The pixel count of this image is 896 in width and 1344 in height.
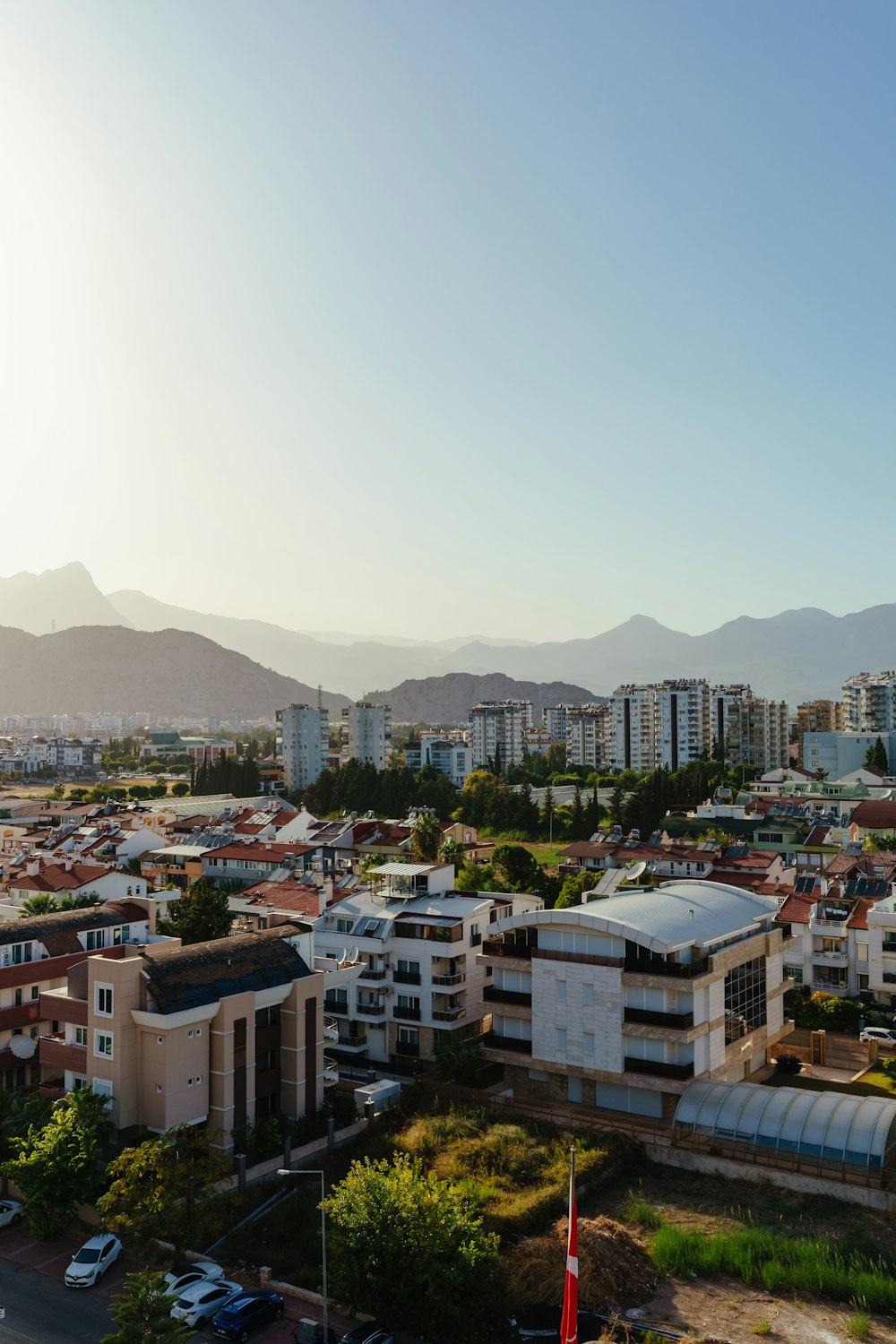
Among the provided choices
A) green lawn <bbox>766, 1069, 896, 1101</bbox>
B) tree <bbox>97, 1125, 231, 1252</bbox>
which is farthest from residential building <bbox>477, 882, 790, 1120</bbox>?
tree <bbox>97, 1125, 231, 1252</bbox>

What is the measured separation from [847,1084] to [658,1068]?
9968 mm

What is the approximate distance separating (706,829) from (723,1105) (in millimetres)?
54095

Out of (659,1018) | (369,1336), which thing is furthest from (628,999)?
(369,1336)

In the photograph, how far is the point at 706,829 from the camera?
279ft

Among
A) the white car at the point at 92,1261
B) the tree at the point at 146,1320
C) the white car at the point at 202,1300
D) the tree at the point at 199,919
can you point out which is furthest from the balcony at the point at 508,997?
the tree at the point at 199,919

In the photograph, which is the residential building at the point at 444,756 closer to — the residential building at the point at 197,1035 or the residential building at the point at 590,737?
the residential building at the point at 590,737

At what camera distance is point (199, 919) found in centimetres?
5062

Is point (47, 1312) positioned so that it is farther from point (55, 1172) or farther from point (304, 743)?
point (304, 743)

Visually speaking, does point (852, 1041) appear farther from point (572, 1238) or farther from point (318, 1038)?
point (572, 1238)

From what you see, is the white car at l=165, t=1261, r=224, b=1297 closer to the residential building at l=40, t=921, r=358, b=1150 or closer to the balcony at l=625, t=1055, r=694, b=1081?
the residential building at l=40, t=921, r=358, b=1150

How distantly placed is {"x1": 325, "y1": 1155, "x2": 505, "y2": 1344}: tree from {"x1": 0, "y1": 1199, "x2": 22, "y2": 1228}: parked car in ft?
34.7

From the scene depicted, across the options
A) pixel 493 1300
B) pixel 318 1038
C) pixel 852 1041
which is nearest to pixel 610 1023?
pixel 318 1038

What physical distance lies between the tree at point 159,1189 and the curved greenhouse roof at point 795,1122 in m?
14.5

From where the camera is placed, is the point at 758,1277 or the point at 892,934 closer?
the point at 758,1277
